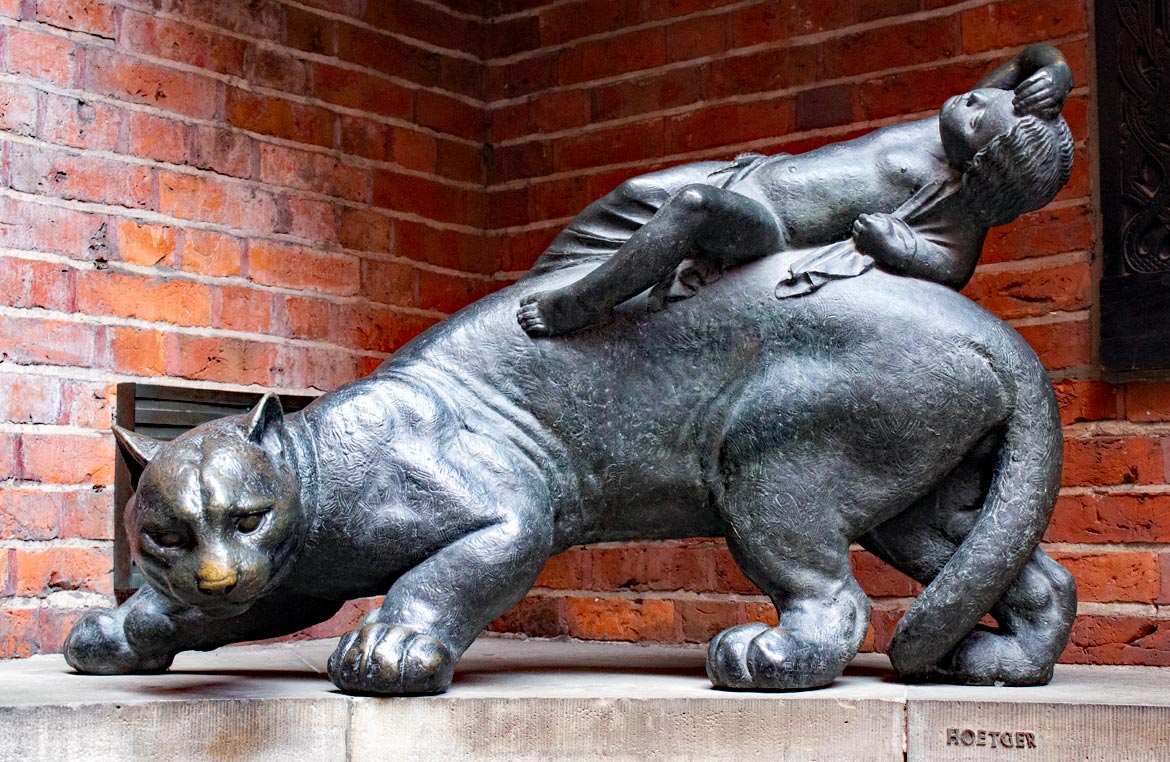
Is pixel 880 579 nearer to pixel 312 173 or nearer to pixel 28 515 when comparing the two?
pixel 312 173

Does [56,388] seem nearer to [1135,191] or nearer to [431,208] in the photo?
[431,208]

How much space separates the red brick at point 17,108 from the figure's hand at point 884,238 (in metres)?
1.46

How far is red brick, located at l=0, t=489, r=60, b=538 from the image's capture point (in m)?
2.35

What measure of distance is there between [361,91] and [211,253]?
0.53 metres

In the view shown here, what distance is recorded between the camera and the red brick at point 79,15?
243 centimetres

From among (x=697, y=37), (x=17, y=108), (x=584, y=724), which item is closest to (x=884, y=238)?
(x=584, y=724)

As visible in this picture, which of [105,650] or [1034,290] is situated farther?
[1034,290]

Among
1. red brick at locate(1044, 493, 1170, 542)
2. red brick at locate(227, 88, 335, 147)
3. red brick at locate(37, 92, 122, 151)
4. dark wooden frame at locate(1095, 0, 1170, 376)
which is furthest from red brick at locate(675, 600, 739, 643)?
red brick at locate(37, 92, 122, 151)

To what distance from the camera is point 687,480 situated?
179 cm

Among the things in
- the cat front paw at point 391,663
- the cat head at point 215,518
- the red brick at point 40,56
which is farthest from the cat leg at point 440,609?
the red brick at point 40,56

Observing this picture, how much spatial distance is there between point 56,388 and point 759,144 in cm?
141

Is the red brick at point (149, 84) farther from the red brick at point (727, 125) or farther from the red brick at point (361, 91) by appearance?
the red brick at point (727, 125)

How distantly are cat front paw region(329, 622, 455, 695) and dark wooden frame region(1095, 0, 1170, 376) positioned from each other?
136 cm

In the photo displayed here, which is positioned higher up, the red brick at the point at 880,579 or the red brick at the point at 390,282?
the red brick at the point at 390,282
